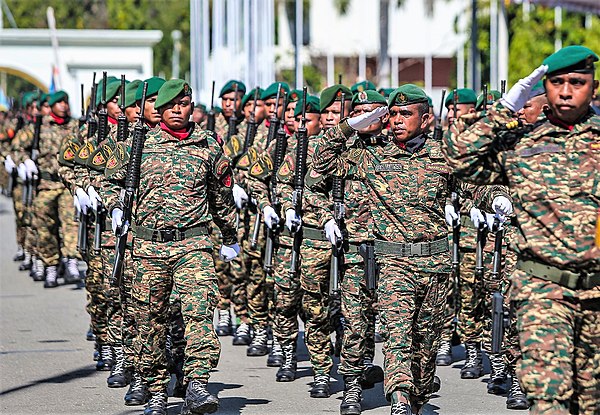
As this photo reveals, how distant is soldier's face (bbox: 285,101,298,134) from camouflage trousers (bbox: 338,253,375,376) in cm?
235

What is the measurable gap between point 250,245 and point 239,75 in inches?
958

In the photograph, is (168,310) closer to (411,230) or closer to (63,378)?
(411,230)

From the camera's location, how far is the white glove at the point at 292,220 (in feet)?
31.6

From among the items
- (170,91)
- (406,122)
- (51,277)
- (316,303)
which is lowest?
(51,277)

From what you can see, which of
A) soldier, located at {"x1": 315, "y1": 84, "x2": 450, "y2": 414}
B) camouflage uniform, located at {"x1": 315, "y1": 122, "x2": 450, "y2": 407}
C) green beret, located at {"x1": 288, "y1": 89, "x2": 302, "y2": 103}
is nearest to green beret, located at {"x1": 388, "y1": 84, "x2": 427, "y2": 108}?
soldier, located at {"x1": 315, "y1": 84, "x2": 450, "y2": 414}

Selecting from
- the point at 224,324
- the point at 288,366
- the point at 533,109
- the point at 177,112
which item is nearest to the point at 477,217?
the point at 533,109

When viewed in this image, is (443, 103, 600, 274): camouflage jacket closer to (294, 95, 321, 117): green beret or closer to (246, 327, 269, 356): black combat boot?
(294, 95, 321, 117): green beret

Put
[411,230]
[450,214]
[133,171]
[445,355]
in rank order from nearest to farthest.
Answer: [411,230]
[133,171]
[450,214]
[445,355]

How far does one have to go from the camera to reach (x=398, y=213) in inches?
309

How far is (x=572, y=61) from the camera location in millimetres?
5965

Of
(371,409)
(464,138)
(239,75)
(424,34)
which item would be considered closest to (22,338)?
(371,409)

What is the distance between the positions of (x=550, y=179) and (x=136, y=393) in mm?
3930

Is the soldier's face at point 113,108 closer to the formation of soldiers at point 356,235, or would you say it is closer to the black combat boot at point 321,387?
the formation of soldiers at point 356,235

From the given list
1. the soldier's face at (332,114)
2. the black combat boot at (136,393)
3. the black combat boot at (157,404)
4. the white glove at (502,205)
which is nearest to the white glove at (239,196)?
the soldier's face at (332,114)
